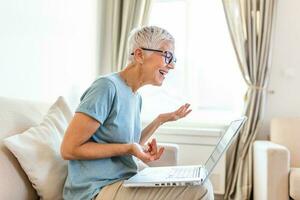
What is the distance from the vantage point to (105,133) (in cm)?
138

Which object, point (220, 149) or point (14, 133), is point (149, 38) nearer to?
point (220, 149)

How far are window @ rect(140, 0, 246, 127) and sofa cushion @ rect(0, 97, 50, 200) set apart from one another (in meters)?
1.65

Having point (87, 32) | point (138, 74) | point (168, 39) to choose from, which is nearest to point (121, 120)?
point (138, 74)

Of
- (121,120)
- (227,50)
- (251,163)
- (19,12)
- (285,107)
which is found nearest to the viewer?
(121,120)

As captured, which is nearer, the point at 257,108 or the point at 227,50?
the point at 257,108

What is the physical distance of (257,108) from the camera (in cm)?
280

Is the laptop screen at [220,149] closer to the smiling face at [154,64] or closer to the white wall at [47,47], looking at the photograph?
the smiling face at [154,64]

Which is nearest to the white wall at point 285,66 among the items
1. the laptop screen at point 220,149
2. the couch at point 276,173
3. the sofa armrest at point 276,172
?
the couch at point 276,173

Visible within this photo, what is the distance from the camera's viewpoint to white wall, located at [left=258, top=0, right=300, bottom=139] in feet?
9.47

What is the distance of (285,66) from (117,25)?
1.51 meters

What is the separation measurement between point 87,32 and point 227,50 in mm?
1260

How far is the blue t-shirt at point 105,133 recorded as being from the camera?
130 cm

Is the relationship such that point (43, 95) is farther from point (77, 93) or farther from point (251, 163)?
point (251, 163)

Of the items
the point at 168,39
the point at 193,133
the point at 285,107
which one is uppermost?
the point at 168,39
